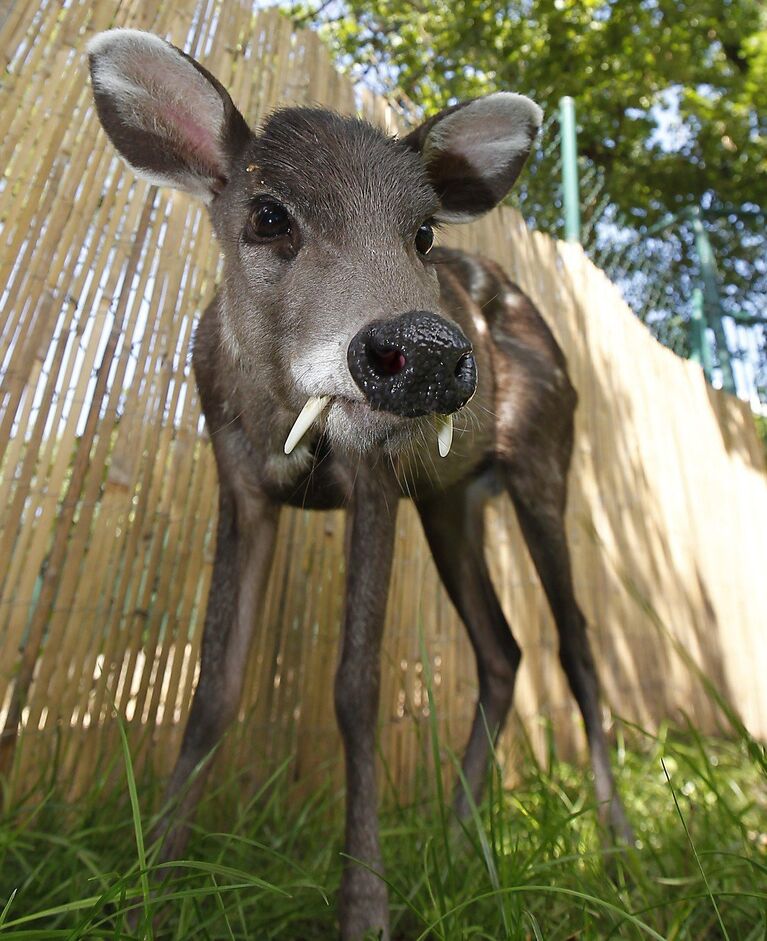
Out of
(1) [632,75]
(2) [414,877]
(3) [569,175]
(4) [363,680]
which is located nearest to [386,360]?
(4) [363,680]

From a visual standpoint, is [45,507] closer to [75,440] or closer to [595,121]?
[75,440]

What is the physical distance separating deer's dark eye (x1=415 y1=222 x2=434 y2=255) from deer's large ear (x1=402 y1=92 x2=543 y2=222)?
282 mm

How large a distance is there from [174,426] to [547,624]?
2.66 meters

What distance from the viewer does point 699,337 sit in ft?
26.7

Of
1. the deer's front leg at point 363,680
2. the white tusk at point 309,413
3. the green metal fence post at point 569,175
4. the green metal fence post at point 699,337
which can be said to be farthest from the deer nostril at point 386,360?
the green metal fence post at point 699,337

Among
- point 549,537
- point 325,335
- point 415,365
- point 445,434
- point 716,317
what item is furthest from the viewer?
point 716,317

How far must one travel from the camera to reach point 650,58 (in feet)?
42.6

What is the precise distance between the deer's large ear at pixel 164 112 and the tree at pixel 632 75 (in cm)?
686

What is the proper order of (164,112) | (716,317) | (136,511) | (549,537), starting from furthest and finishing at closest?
(716,317)
(549,537)
(136,511)
(164,112)

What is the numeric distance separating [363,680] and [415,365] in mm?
1046

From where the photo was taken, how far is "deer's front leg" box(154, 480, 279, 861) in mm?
2301

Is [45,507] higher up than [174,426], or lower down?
lower down

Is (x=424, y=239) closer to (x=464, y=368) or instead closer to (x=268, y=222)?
(x=268, y=222)

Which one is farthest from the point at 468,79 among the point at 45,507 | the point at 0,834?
the point at 0,834
